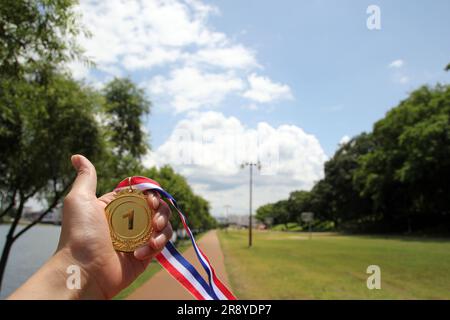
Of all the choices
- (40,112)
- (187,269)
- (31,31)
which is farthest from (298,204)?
(187,269)

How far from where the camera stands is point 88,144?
12992mm

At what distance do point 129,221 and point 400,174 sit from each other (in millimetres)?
49428

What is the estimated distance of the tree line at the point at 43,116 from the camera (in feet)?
21.4

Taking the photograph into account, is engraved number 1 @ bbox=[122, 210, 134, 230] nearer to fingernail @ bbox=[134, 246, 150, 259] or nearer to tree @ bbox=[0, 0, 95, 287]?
fingernail @ bbox=[134, 246, 150, 259]

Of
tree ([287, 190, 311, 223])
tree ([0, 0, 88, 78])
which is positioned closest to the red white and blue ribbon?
tree ([0, 0, 88, 78])

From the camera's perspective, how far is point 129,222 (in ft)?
6.00

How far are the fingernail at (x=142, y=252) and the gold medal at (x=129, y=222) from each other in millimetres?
49

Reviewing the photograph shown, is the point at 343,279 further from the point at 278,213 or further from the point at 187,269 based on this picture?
the point at 278,213

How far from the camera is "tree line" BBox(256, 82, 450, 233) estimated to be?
4116 cm

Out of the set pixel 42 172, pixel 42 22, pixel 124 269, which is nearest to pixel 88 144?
pixel 42 172

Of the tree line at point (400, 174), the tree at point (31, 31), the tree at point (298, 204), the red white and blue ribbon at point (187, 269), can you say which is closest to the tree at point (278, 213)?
the tree at point (298, 204)

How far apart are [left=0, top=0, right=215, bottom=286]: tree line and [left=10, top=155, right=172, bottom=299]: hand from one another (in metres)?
5.33
